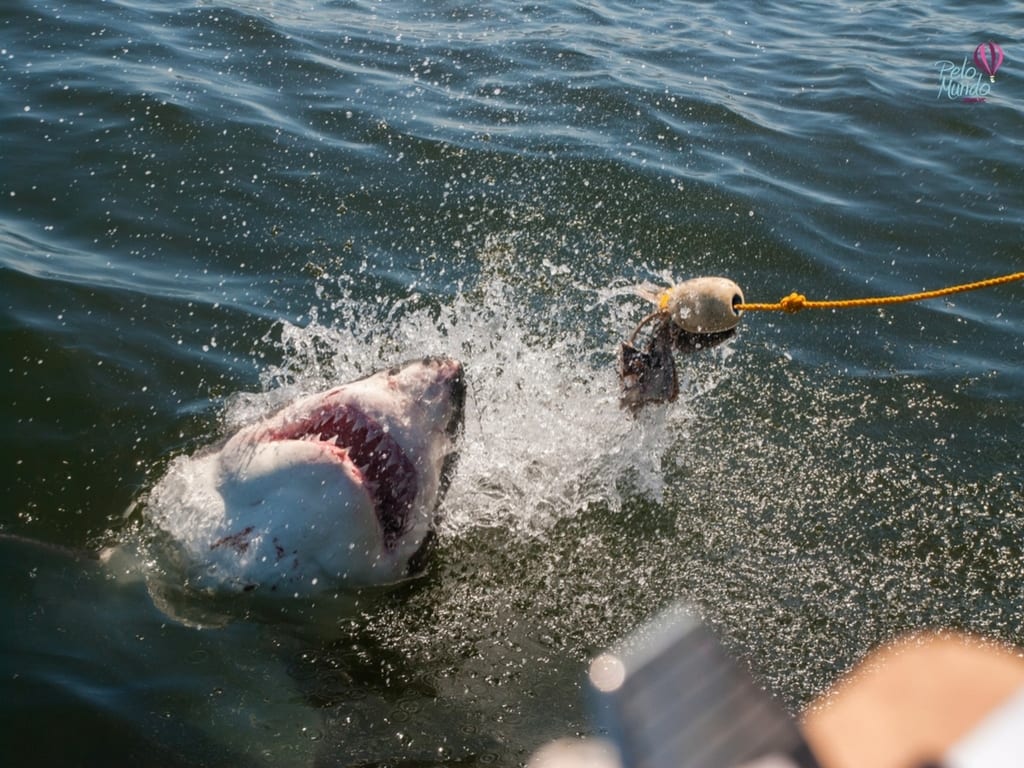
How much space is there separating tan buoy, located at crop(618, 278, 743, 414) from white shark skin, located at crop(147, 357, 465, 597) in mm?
761

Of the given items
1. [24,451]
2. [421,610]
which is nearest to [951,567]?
[421,610]

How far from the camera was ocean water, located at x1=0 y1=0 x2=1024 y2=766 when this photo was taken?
9.68 feet

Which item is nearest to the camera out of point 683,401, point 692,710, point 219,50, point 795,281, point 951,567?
point 692,710

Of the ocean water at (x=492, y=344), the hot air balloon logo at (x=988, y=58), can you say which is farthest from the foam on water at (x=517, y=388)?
the hot air balloon logo at (x=988, y=58)

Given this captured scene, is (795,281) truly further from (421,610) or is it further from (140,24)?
(140,24)

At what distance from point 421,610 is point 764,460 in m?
1.69

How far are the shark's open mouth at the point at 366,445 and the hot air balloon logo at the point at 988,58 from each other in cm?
785

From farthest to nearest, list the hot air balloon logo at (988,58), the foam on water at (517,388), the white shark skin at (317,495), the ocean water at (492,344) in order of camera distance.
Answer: the hot air balloon logo at (988,58) < the foam on water at (517,388) < the ocean water at (492,344) < the white shark skin at (317,495)

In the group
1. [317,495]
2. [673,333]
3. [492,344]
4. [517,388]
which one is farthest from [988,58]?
[317,495]

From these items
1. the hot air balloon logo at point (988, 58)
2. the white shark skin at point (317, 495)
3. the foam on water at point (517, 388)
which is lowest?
the foam on water at point (517, 388)

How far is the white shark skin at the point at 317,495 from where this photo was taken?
262cm

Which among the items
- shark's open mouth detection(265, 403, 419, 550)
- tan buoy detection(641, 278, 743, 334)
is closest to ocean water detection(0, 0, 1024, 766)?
shark's open mouth detection(265, 403, 419, 550)

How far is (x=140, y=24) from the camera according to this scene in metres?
8.34

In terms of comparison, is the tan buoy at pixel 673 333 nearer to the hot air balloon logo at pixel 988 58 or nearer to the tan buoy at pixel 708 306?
the tan buoy at pixel 708 306
